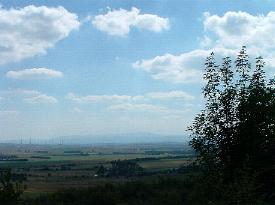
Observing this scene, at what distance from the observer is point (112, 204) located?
3600 inches

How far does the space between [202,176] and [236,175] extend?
6.41ft

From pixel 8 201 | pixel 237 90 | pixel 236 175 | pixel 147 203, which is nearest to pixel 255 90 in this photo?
pixel 237 90

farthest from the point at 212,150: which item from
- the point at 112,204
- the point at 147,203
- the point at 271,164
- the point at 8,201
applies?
the point at 112,204

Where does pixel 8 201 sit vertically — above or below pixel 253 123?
below

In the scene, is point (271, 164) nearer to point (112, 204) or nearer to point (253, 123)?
point (253, 123)

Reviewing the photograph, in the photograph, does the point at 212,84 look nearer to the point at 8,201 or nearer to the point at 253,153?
the point at 253,153

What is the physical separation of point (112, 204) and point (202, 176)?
73444 mm

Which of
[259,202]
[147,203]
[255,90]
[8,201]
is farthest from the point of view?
[147,203]

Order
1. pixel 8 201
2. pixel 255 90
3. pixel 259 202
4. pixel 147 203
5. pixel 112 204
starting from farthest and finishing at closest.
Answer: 1. pixel 112 204
2. pixel 147 203
3. pixel 8 201
4. pixel 255 90
5. pixel 259 202

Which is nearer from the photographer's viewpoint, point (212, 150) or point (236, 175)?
point (236, 175)

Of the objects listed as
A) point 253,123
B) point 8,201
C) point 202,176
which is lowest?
point 8,201

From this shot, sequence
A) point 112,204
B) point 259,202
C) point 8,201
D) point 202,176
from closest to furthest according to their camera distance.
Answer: point 259,202, point 202,176, point 8,201, point 112,204

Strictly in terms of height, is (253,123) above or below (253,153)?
above

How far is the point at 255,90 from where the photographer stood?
2209 centimetres
